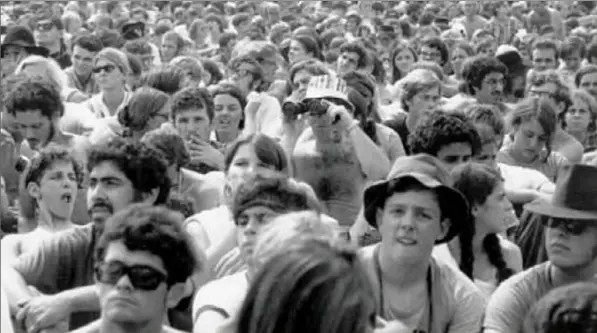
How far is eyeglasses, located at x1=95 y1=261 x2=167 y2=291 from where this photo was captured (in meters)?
4.03

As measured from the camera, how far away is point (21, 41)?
1168 centimetres

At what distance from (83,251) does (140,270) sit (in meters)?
0.96

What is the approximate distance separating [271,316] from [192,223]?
125 inches

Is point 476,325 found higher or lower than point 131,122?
lower

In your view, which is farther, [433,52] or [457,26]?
[457,26]

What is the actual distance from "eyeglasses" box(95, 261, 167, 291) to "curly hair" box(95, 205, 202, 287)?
0.18 feet

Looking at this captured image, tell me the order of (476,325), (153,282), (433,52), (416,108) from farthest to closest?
(433,52)
(416,108)
(476,325)
(153,282)

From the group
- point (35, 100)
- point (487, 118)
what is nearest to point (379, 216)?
point (487, 118)

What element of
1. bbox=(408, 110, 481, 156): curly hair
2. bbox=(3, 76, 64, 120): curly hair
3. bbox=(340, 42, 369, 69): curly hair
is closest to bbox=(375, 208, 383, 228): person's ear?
bbox=(408, 110, 481, 156): curly hair

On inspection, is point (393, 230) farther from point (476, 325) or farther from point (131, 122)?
point (131, 122)

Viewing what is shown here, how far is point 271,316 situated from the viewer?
8.49 feet

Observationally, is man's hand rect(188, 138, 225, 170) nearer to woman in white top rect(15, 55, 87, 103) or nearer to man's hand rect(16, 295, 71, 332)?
woman in white top rect(15, 55, 87, 103)

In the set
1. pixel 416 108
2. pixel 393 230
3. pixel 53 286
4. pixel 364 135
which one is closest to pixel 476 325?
pixel 393 230

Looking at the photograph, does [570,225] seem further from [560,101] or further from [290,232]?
[560,101]
